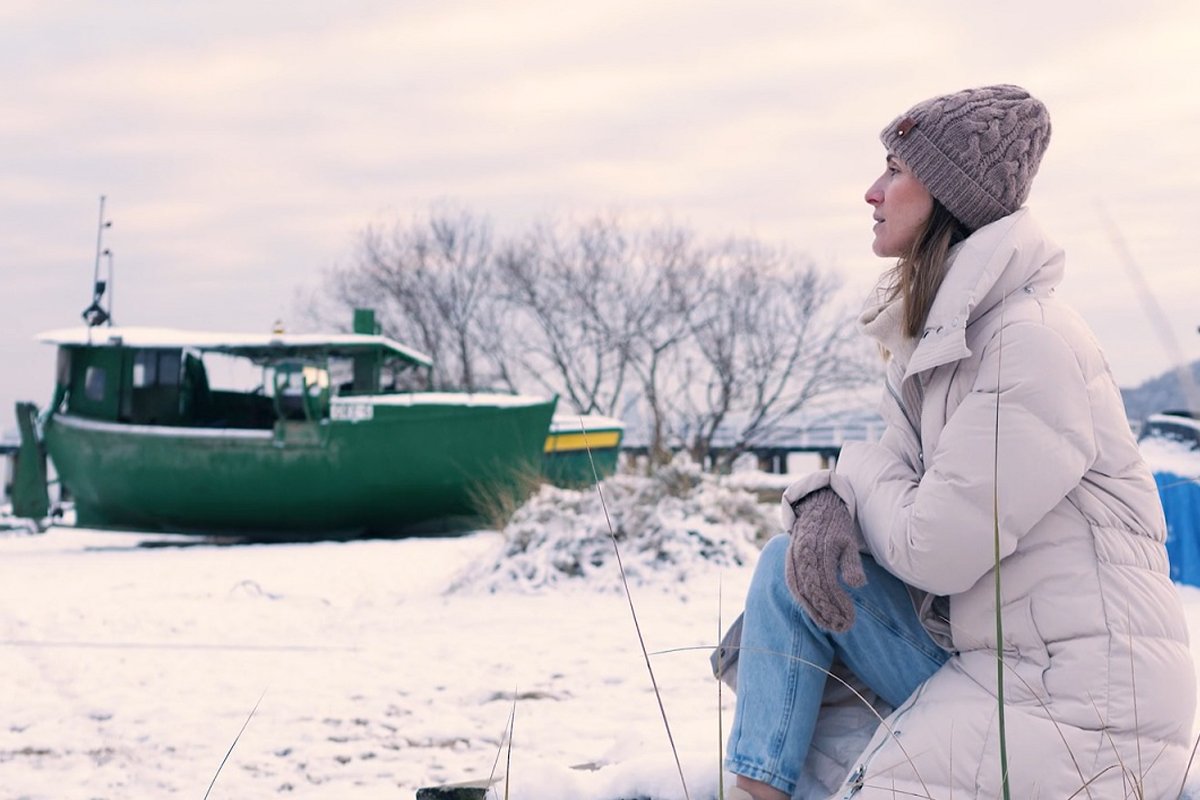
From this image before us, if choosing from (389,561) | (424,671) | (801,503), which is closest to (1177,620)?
(801,503)

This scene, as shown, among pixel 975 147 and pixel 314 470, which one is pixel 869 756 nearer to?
pixel 975 147

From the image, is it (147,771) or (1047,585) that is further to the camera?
(147,771)

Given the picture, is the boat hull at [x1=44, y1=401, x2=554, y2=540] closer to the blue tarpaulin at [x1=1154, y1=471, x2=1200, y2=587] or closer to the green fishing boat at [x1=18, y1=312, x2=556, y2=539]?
the green fishing boat at [x1=18, y1=312, x2=556, y2=539]

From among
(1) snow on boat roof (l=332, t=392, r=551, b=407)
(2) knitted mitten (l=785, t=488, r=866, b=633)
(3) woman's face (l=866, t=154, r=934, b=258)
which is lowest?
(1) snow on boat roof (l=332, t=392, r=551, b=407)

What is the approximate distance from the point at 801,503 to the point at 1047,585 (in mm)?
365

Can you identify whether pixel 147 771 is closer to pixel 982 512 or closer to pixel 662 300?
pixel 982 512

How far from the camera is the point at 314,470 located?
1327 centimetres

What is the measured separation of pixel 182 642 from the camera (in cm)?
577

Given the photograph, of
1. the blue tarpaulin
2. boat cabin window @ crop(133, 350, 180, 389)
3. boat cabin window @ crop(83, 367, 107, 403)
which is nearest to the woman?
the blue tarpaulin

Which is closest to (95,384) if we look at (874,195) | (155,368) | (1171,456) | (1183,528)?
(155,368)

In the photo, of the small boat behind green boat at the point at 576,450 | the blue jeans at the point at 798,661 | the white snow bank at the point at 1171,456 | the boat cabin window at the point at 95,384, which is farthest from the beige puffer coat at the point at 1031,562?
the boat cabin window at the point at 95,384

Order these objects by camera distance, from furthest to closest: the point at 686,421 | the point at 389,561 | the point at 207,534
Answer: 1. the point at 686,421
2. the point at 207,534
3. the point at 389,561

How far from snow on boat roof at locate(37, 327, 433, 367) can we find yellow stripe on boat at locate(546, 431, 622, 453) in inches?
79.2

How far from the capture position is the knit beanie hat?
6.15 feet
